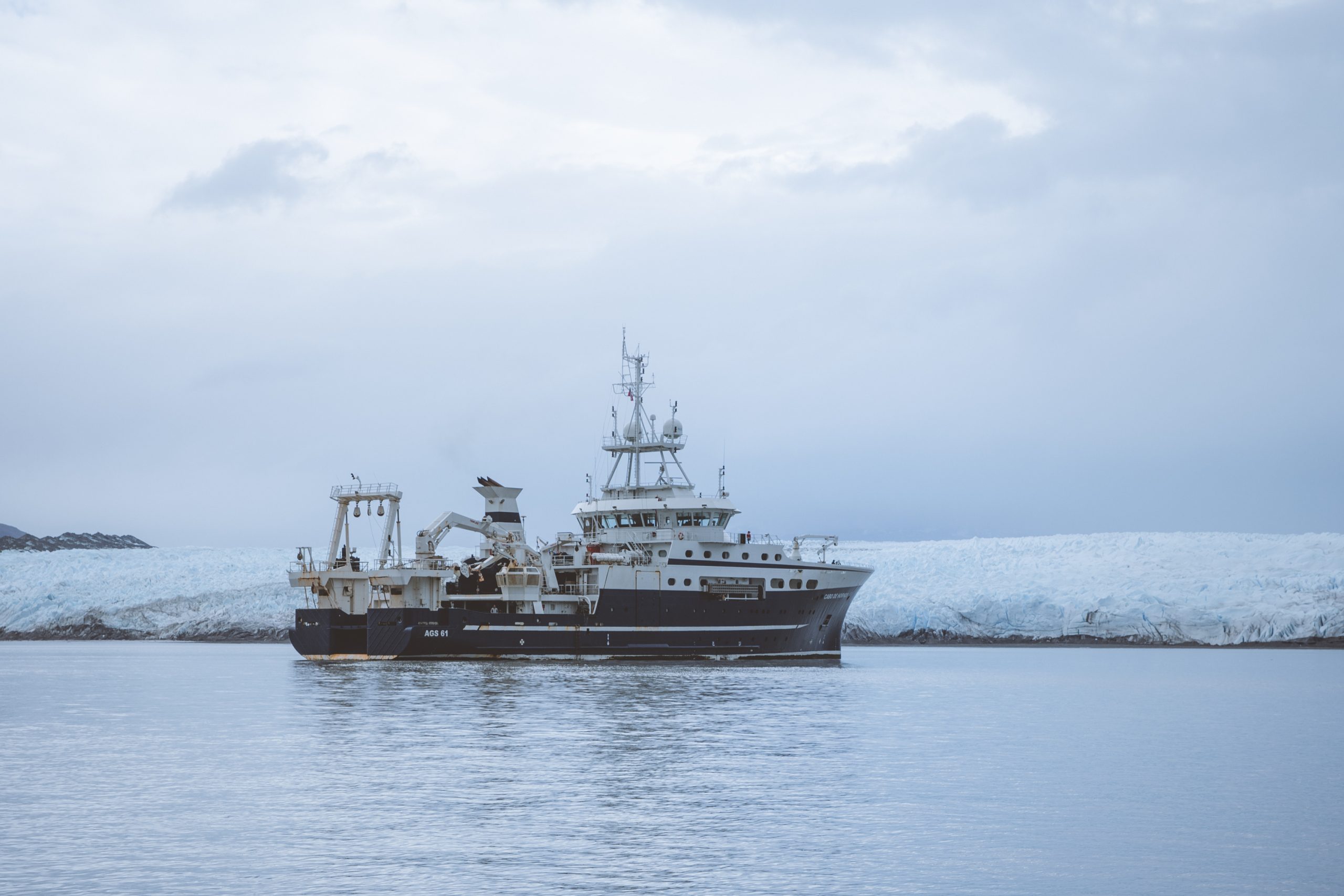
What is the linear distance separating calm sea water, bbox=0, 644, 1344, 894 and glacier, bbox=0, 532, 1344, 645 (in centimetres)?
2739

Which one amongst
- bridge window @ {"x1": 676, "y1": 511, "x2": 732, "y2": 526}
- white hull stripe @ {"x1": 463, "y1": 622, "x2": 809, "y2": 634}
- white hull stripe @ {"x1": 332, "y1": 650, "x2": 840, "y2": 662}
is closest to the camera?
white hull stripe @ {"x1": 463, "y1": 622, "x2": 809, "y2": 634}

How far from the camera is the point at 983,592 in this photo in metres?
71.9

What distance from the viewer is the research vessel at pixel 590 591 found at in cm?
5331

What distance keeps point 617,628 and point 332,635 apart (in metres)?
12.6

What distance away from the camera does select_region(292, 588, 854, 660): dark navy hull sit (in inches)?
2090

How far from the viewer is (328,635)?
55.2 metres

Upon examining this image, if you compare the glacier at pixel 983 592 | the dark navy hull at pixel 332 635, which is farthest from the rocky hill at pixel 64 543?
the dark navy hull at pixel 332 635

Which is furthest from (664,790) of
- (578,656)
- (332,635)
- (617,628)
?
(332,635)

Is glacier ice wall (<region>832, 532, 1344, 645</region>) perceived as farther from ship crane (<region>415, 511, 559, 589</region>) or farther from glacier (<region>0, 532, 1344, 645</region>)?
ship crane (<region>415, 511, 559, 589</region>)

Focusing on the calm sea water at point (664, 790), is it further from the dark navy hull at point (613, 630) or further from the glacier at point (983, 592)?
the glacier at point (983, 592)

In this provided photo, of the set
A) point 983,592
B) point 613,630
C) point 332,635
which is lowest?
point 332,635

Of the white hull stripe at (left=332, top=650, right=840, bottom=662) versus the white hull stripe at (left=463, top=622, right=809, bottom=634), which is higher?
the white hull stripe at (left=463, top=622, right=809, bottom=634)

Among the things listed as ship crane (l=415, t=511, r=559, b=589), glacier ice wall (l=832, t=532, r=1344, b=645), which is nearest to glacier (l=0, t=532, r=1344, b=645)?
glacier ice wall (l=832, t=532, r=1344, b=645)

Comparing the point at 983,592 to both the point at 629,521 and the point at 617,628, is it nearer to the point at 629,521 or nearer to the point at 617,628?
the point at 629,521
